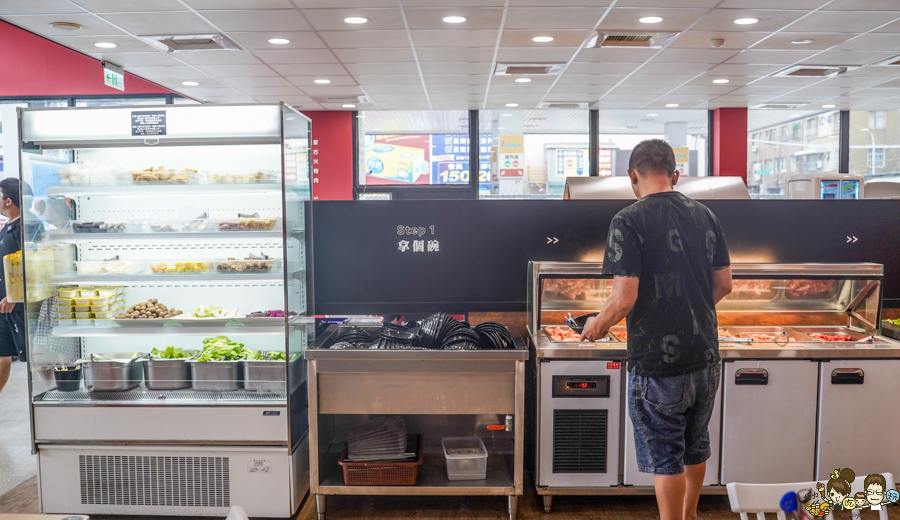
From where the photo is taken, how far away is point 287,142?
3.13 meters

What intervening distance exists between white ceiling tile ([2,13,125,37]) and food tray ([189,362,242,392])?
2.96 meters

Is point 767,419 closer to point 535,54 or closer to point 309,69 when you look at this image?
point 535,54

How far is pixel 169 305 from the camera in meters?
3.56

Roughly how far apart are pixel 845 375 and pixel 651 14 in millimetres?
2812

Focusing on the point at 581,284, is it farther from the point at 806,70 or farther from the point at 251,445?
the point at 806,70

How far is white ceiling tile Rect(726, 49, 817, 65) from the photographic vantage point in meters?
5.55

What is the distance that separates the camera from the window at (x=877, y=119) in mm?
8797

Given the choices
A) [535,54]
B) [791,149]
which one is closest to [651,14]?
[535,54]

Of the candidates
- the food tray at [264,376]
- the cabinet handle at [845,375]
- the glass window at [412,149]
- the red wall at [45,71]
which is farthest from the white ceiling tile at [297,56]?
the cabinet handle at [845,375]

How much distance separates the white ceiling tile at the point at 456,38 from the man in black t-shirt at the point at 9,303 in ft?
10.4

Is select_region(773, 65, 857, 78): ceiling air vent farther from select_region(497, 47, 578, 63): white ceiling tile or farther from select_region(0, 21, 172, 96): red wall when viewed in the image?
select_region(0, 21, 172, 96): red wall

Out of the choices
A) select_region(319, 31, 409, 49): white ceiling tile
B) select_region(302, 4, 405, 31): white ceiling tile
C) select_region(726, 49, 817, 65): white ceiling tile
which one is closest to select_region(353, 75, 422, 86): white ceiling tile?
select_region(319, 31, 409, 49): white ceiling tile

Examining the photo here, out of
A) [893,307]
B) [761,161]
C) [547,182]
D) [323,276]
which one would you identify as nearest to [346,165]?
[547,182]

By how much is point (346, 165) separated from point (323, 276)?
17.7 ft
